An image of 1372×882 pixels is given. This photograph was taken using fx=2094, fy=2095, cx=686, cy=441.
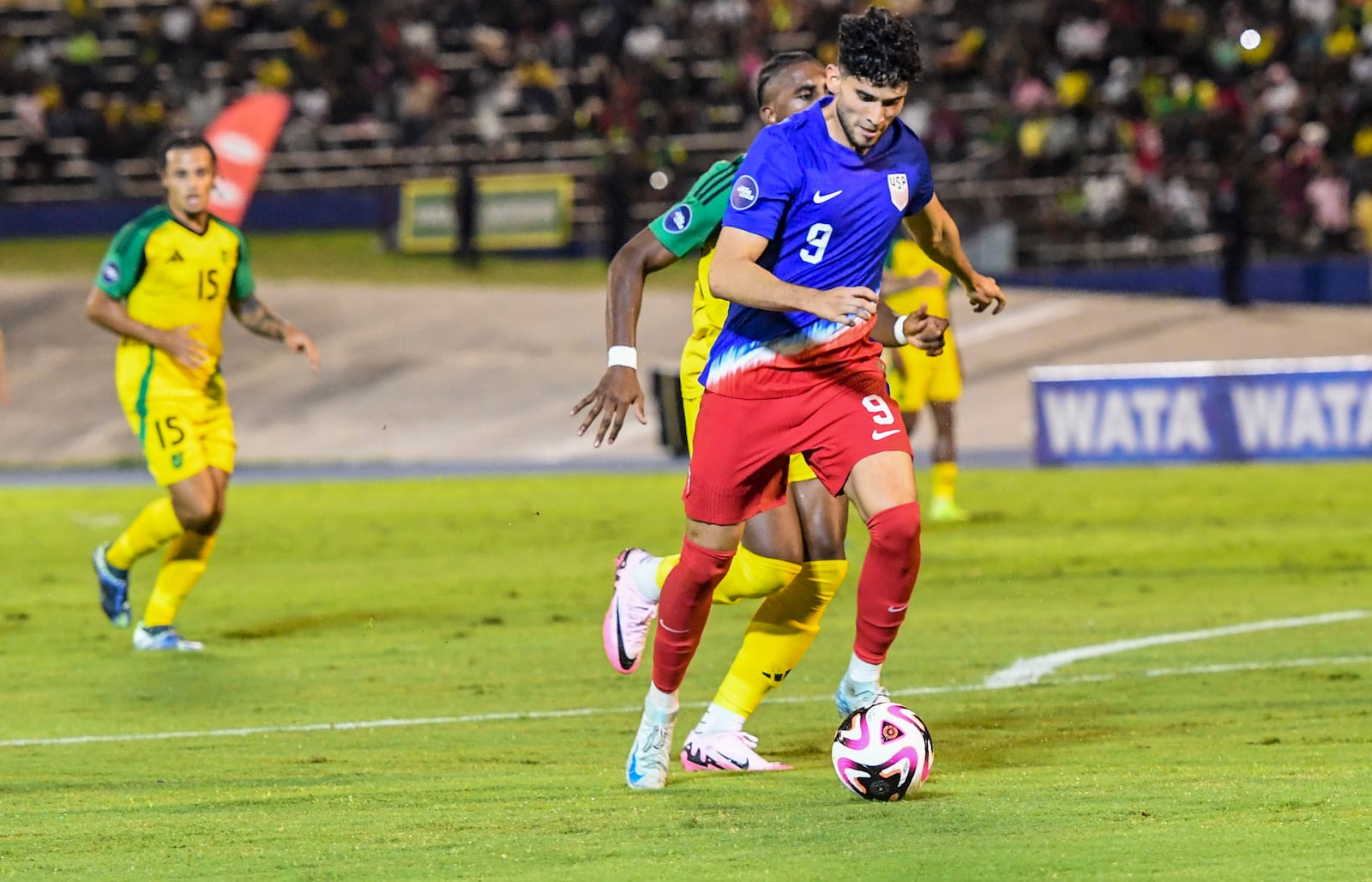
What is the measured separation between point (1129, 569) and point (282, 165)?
24969 mm

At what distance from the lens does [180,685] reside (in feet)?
29.6

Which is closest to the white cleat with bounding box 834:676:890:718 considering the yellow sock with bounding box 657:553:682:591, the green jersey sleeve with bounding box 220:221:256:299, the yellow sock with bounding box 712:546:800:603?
the yellow sock with bounding box 712:546:800:603

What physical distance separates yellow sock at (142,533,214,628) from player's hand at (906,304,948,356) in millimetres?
5047

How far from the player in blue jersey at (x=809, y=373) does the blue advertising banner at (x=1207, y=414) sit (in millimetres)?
14441

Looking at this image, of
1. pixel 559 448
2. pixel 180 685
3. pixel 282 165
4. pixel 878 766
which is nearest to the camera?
pixel 878 766

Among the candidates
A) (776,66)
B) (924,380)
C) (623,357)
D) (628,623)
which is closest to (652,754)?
(628,623)

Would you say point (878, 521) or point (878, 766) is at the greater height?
point (878, 521)

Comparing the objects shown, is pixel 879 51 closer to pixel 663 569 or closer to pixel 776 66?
pixel 776 66

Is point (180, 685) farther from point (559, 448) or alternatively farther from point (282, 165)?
point (282, 165)

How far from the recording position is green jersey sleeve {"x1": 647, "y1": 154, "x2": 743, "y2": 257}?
6.26m

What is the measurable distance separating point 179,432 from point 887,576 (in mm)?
4858

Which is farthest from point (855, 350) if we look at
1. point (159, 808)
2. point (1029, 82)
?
point (1029, 82)

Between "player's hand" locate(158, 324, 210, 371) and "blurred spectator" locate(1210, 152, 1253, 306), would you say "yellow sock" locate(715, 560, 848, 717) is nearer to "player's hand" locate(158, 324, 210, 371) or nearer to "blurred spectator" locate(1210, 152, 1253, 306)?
"player's hand" locate(158, 324, 210, 371)

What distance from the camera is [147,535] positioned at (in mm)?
10180
